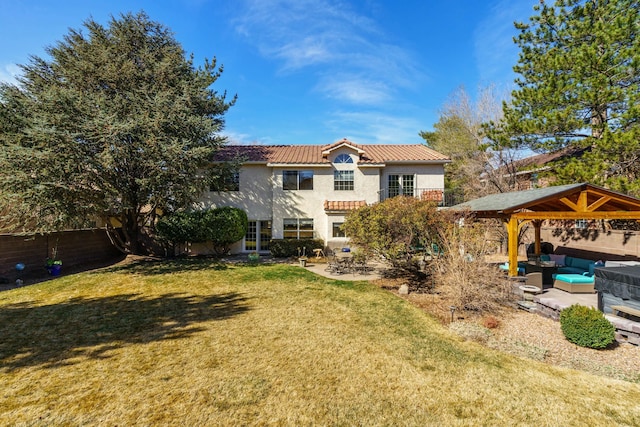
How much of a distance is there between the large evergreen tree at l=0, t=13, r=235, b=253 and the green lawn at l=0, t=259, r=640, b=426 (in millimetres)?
5629

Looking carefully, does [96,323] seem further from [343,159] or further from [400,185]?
[400,185]

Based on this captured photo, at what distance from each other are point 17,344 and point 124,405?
16.4 feet

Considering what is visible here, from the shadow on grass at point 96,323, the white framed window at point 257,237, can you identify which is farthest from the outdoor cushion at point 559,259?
the white framed window at point 257,237


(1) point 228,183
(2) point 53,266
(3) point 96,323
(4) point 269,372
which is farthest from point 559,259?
(2) point 53,266

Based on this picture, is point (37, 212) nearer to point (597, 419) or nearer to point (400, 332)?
point (400, 332)

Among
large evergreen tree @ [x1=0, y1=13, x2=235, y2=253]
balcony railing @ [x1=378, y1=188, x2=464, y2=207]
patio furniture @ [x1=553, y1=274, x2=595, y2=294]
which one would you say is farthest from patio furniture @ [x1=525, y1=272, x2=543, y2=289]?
large evergreen tree @ [x1=0, y1=13, x2=235, y2=253]

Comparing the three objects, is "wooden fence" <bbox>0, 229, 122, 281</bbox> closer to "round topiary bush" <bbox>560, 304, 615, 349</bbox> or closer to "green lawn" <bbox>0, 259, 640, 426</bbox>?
"green lawn" <bbox>0, 259, 640, 426</bbox>

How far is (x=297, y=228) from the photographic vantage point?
70.7 ft

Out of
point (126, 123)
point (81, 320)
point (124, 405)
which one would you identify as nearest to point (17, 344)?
point (81, 320)

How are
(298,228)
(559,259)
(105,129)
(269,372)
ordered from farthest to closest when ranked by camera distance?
(298,228) < (559,259) < (105,129) < (269,372)

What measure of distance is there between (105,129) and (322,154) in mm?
13429

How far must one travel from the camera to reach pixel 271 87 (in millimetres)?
22484

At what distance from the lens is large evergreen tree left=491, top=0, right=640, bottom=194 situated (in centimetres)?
1469

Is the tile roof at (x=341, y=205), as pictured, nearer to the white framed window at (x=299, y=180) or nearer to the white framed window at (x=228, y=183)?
the white framed window at (x=299, y=180)
